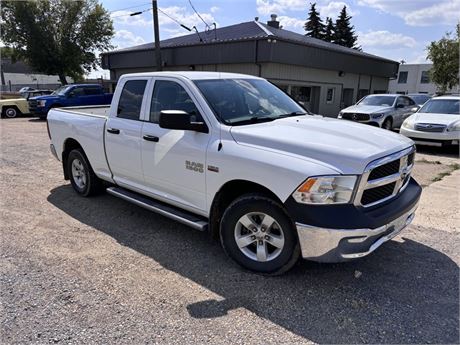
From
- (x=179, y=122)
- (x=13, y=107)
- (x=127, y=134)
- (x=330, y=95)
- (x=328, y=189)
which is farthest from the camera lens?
(x=330, y=95)

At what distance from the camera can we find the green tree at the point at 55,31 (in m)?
29.7

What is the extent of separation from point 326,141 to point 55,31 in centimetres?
3348

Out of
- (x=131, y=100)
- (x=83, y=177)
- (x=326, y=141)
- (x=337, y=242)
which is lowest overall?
(x=83, y=177)

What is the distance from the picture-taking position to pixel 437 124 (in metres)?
10.9

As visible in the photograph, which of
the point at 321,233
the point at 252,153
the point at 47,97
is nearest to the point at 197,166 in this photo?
the point at 252,153

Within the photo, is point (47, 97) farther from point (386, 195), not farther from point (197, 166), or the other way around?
point (386, 195)

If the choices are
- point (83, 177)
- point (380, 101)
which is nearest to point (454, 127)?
point (380, 101)

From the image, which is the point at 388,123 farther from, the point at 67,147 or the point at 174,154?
the point at 174,154

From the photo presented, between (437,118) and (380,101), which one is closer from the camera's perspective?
(437,118)

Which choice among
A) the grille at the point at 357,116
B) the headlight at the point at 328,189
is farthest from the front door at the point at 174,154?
the grille at the point at 357,116

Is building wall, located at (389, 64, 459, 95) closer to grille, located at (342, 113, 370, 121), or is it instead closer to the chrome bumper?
grille, located at (342, 113, 370, 121)

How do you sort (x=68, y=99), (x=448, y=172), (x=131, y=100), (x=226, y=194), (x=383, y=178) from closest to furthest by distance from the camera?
(x=383, y=178) → (x=226, y=194) → (x=131, y=100) → (x=448, y=172) → (x=68, y=99)

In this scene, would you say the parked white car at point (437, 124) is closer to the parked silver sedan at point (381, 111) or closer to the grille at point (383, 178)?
the parked silver sedan at point (381, 111)

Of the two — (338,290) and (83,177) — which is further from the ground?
(83,177)
